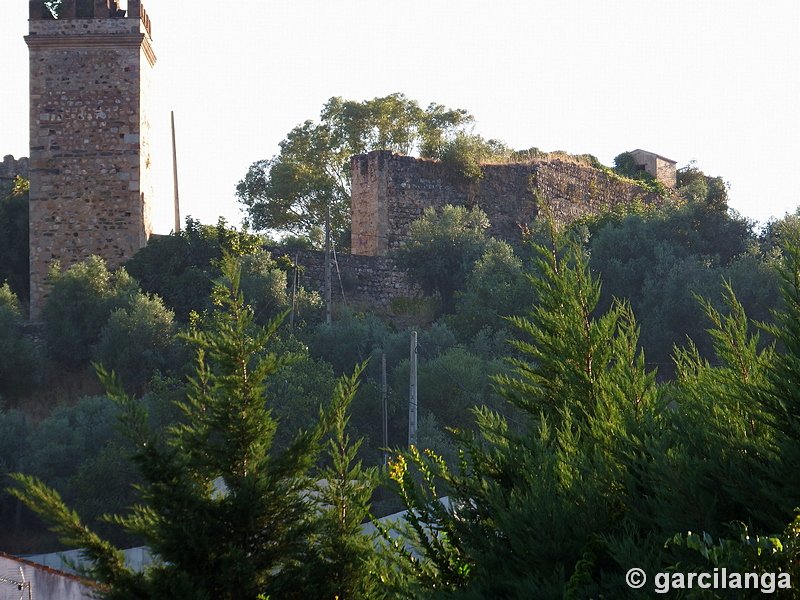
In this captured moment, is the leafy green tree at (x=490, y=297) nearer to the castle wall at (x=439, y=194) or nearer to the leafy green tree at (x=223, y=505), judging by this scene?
the castle wall at (x=439, y=194)

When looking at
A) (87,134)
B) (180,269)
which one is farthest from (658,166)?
(87,134)

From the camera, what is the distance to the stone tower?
17.8m

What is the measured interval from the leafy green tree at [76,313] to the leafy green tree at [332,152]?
10.6 meters

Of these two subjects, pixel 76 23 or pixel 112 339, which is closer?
pixel 112 339

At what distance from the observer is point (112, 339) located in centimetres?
1622

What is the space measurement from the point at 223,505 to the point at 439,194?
58.7 ft

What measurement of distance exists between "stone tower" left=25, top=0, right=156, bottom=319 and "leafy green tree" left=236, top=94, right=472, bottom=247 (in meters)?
9.38

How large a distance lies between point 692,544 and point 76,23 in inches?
704

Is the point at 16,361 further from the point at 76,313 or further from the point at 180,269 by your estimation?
the point at 180,269

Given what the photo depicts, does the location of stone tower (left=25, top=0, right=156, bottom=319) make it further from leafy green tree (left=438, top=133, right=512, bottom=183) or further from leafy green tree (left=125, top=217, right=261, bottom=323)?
leafy green tree (left=438, top=133, right=512, bottom=183)

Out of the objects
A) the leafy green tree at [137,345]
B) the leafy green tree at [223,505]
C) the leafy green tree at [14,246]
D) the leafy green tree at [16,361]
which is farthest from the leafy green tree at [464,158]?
the leafy green tree at [223,505]

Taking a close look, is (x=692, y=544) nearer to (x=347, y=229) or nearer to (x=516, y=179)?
(x=516, y=179)

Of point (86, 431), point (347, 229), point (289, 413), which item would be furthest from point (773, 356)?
point (347, 229)

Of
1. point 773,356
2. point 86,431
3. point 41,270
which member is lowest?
point 86,431
